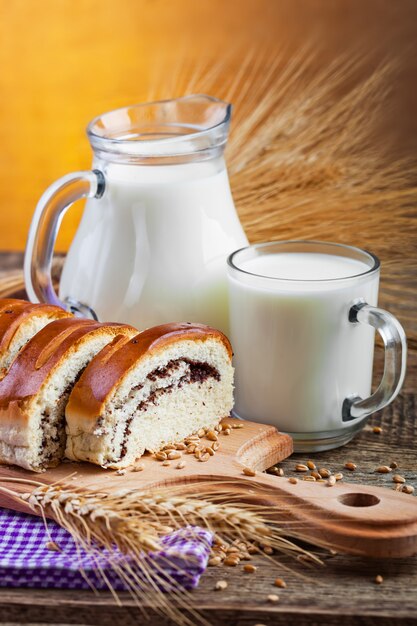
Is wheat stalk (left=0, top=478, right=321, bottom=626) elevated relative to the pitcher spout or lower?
lower

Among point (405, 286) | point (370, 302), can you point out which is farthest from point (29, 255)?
point (405, 286)

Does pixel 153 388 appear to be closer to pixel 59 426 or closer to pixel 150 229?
pixel 59 426

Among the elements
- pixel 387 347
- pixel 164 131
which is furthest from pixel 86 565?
pixel 164 131

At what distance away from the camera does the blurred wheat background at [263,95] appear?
2615 millimetres

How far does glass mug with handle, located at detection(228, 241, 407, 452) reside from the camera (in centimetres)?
200

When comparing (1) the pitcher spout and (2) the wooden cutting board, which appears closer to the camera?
(2) the wooden cutting board

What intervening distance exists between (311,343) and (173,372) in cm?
30

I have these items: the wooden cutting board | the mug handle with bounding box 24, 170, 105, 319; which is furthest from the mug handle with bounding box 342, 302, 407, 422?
the mug handle with bounding box 24, 170, 105, 319

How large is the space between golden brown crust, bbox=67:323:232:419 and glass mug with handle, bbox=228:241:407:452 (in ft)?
0.54

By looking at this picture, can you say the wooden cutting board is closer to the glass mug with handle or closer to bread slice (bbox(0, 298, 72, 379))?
the glass mug with handle

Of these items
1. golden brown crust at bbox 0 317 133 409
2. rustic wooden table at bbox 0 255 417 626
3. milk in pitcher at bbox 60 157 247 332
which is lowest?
rustic wooden table at bbox 0 255 417 626

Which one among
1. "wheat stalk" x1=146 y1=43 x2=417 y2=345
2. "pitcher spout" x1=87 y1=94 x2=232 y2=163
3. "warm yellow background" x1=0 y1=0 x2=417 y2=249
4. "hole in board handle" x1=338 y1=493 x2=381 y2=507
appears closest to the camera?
"hole in board handle" x1=338 y1=493 x2=381 y2=507

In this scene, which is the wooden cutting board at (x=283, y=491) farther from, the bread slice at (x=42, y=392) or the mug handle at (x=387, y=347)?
the mug handle at (x=387, y=347)

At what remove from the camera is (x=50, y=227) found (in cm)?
231
